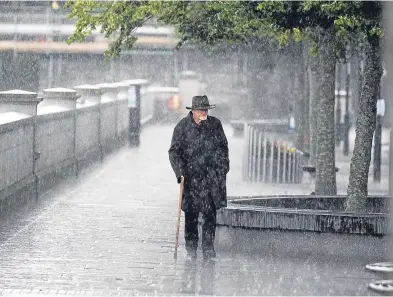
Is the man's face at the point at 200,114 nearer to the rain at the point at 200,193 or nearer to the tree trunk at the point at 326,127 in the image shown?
the rain at the point at 200,193

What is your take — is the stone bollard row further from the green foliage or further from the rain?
the green foliage

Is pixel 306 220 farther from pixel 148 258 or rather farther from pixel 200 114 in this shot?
pixel 148 258

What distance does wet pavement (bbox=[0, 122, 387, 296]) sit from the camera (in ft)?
34.6

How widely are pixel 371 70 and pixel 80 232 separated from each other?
3.72 m

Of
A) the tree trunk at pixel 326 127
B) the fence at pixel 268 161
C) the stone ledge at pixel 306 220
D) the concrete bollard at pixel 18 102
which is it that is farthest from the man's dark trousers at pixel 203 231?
the fence at pixel 268 161

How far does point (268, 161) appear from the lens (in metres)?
23.3

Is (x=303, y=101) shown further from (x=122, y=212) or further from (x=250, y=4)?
(x=250, y=4)

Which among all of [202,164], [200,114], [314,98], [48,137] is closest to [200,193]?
[202,164]

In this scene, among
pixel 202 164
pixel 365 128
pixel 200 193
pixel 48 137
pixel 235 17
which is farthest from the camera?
pixel 48 137

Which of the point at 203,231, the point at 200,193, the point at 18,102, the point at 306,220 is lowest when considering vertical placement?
the point at 203,231

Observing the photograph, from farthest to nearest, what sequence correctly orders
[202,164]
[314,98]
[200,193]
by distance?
1. [314,98]
2. [202,164]
3. [200,193]

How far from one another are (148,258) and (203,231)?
641 mm

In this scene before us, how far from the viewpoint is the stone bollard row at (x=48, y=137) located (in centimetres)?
1667

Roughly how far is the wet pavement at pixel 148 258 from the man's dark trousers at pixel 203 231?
6.4 inches
